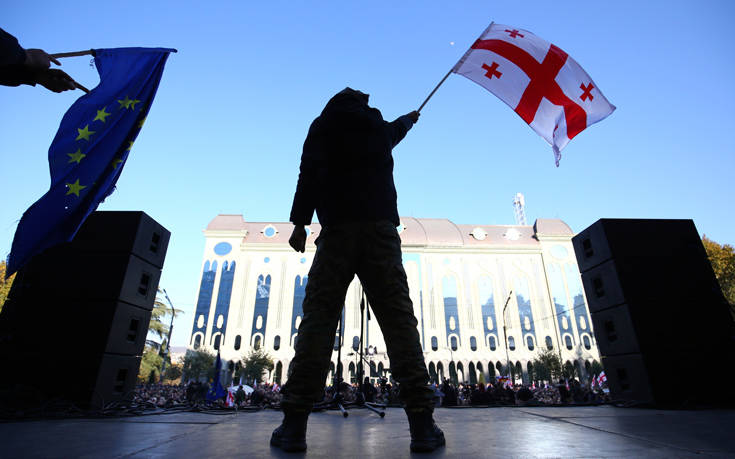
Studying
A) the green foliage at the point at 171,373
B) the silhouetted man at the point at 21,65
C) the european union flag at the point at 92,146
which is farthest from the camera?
the green foliage at the point at 171,373

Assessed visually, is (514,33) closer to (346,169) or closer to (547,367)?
(346,169)

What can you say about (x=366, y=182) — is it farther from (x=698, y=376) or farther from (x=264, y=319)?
(x=264, y=319)

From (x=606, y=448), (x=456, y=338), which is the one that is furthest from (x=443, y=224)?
(x=606, y=448)

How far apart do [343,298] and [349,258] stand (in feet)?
0.82

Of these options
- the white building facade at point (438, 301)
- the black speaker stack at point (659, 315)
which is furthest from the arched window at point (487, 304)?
the black speaker stack at point (659, 315)

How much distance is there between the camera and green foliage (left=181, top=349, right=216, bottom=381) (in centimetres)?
3500

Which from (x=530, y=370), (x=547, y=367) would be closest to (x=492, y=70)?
(x=547, y=367)

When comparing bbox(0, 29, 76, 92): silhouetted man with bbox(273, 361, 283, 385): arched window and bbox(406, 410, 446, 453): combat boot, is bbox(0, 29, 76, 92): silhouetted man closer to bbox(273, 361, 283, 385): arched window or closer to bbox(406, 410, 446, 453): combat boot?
bbox(406, 410, 446, 453): combat boot

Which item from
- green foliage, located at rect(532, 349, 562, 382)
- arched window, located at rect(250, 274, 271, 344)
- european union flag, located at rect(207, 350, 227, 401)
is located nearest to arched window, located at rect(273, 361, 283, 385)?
arched window, located at rect(250, 274, 271, 344)

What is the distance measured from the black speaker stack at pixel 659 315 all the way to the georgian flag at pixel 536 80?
1.53 m

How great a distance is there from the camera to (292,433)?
173cm

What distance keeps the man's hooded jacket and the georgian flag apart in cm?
280

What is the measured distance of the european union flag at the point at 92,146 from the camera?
3.11 meters

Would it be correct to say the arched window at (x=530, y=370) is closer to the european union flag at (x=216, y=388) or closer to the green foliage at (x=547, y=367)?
the green foliage at (x=547, y=367)
